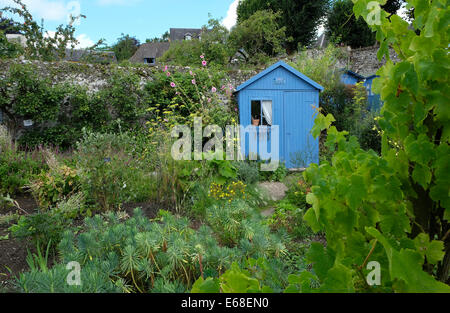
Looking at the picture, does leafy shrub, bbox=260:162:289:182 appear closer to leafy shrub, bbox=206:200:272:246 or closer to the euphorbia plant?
leafy shrub, bbox=206:200:272:246

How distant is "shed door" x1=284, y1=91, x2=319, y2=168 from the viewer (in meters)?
7.40

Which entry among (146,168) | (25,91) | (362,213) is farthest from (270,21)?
(362,213)

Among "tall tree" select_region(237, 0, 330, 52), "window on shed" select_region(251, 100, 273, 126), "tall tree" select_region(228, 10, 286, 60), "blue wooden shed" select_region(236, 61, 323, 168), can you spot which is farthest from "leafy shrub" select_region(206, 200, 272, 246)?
"tall tree" select_region(237, 0, 330, 52)

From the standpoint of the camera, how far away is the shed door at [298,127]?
7398mm

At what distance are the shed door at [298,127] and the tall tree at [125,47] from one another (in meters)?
35.5

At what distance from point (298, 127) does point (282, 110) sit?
23.9 inches

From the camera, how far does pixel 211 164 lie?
14.4ft

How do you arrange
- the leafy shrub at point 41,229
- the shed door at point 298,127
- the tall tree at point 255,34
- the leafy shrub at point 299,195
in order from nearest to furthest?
the leafy shrub at point 41,229, the leafy shrub at point 299,195, the shed door at point 298,127, the tall tree at point 255,34

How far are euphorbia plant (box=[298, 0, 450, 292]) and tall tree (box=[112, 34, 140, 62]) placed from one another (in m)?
41.2

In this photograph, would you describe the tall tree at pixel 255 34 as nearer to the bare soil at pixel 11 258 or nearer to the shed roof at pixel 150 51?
the bare soil at pixel 11 258

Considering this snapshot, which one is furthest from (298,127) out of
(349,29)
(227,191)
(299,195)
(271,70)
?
(349,29)

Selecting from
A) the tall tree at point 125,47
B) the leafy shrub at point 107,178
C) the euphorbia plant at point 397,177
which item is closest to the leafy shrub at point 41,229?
the leafy shrub at point 107,178
